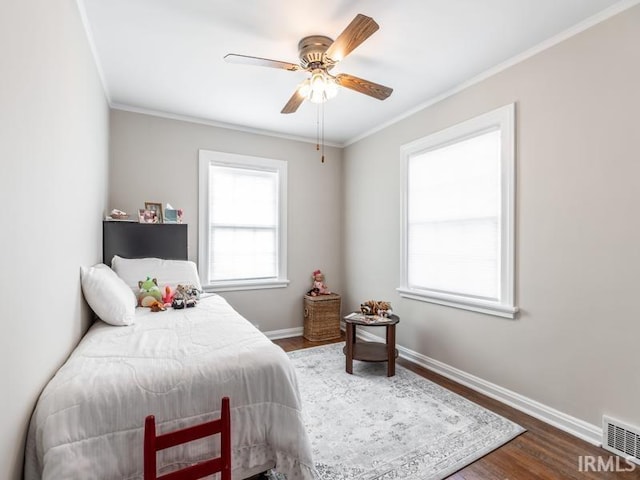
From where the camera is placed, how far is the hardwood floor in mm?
1709

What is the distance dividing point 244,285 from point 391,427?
2.39 meters

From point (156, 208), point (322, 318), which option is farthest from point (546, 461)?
point (156, 208)

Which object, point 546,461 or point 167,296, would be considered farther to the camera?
point 167,296

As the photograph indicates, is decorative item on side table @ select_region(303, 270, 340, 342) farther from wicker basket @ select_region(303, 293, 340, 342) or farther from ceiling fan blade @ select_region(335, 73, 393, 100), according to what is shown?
ceiling fan blade @ select_region(335, 73, 393, 100)

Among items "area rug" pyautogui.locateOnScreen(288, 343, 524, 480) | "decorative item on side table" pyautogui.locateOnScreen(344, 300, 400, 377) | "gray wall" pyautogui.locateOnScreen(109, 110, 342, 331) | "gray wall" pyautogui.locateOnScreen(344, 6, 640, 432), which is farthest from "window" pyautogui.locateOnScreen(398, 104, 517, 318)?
"gray wall" pyautogui.locateOnScreen(109, 110, 342, 331)

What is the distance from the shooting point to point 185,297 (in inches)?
104

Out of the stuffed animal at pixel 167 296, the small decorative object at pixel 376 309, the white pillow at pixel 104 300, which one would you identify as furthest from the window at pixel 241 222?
the white pillow at pixel 104 300

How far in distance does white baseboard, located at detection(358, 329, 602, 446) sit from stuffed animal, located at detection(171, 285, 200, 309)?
2.24m

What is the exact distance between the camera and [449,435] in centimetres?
204

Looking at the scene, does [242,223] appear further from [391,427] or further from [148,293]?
[391,427]

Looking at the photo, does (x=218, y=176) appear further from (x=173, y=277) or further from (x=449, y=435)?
(x=449, y=435)

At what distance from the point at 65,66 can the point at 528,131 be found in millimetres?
2924

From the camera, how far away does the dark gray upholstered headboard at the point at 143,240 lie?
292cm

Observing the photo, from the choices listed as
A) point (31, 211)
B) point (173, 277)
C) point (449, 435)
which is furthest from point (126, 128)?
point (449, 435)
